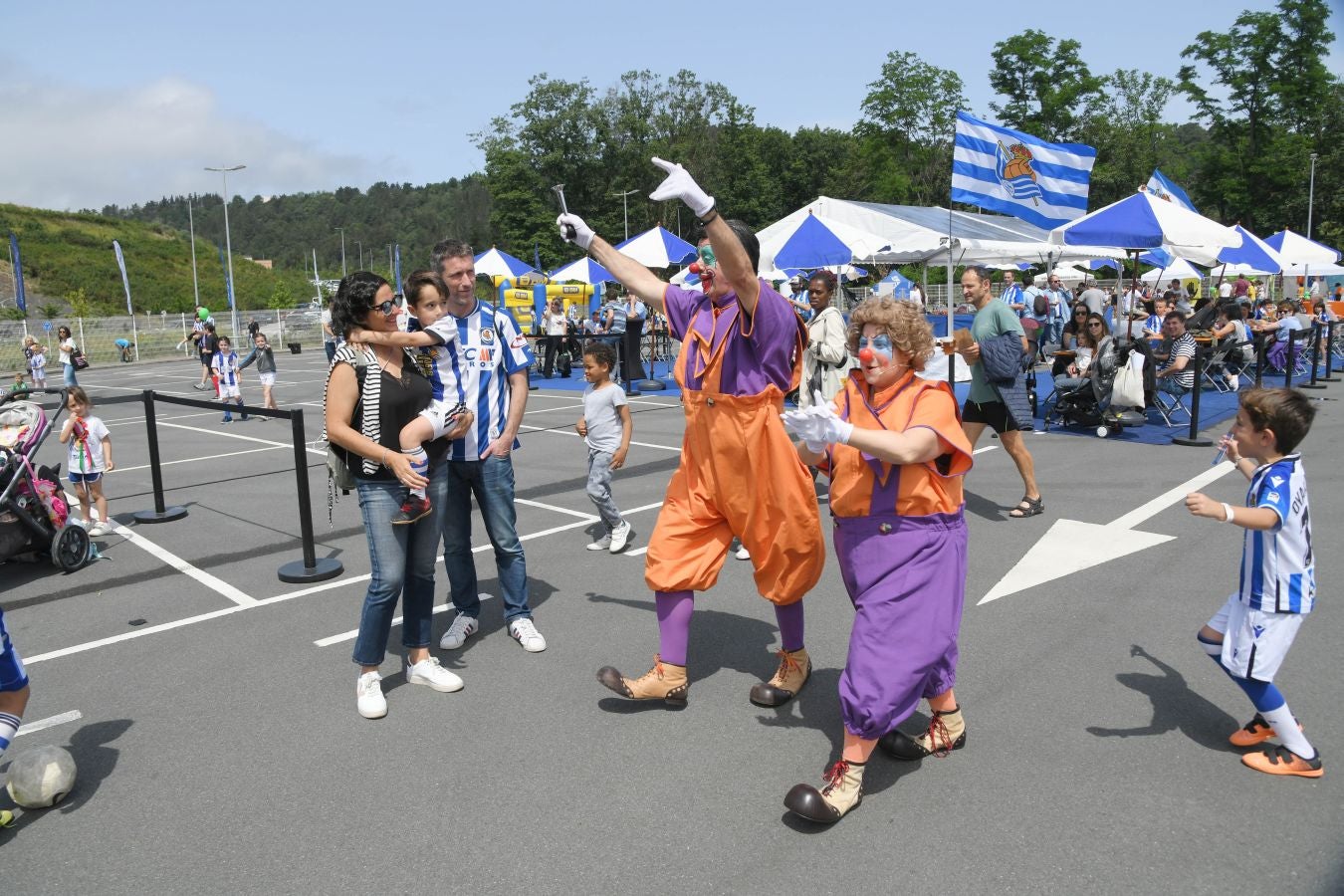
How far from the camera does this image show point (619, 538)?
6.91 metres

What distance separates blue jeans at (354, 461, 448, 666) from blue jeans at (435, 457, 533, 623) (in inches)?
13.4

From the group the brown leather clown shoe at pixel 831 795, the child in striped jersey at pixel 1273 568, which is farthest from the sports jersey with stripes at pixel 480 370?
the child in striped jersey at pixel 1273 568

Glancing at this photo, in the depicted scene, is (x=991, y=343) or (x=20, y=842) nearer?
(x=20, y=842)

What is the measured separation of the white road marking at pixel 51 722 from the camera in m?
4.12

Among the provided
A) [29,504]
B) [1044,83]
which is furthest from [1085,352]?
[1044,83]

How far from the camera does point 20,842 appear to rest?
3254 millimetres

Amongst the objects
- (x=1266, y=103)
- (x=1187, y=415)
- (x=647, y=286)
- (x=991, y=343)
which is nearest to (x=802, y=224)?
(x=1187, y=415)

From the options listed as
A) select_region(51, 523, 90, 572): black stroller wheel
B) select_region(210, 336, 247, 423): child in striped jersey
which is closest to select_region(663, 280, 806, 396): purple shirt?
select_region(51, 523, 90, 572): black stroller wheel

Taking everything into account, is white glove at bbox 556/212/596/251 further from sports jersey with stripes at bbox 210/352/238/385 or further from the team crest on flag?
sports jersey with stripes at bbox 210/352/238/385

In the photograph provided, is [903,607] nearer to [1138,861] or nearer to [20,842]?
[1138,861]

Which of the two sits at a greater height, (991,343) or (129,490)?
(991,343)

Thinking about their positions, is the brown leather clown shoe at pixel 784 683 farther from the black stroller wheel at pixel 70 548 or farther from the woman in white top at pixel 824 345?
the black stroller wheel at pixel 70 548

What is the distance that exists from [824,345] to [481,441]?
10.6 ft

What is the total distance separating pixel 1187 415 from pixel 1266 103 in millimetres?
56110
